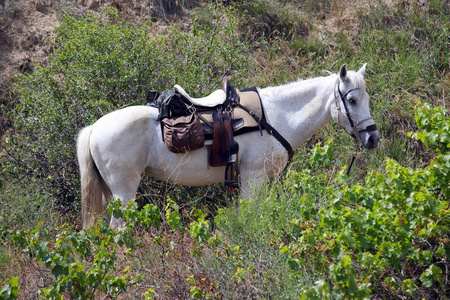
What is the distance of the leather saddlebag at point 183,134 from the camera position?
4523mm

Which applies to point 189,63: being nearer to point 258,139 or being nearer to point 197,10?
point 258,139

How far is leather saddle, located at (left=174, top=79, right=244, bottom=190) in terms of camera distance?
4641mm

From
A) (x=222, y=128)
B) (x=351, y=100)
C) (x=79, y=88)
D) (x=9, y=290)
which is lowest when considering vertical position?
(x=79, y=88)

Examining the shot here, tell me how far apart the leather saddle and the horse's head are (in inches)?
43.4

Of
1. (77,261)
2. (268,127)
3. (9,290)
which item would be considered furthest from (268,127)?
(9,290)

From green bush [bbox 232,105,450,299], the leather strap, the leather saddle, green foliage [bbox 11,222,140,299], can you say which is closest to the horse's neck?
the leather strap

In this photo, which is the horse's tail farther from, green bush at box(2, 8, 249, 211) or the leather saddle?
the leather saddle

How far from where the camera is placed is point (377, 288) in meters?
3.11

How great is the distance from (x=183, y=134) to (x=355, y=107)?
1.89 meters

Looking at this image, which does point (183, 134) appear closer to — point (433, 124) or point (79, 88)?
point (79, 88)

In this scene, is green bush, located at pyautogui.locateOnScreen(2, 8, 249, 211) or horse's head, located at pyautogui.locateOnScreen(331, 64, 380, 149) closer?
horse's head, located at pyautogui.locateOnScreen(331, 64, 380, 149)

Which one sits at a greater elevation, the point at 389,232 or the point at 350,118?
the point at 389,232

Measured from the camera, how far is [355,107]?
186 inches

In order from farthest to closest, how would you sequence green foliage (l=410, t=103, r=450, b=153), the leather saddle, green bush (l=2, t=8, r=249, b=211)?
green bush (l=2, t=8, r=249, b=211) < the leather saddle < green foliage (l=410, t=103, r=450, b=153)
